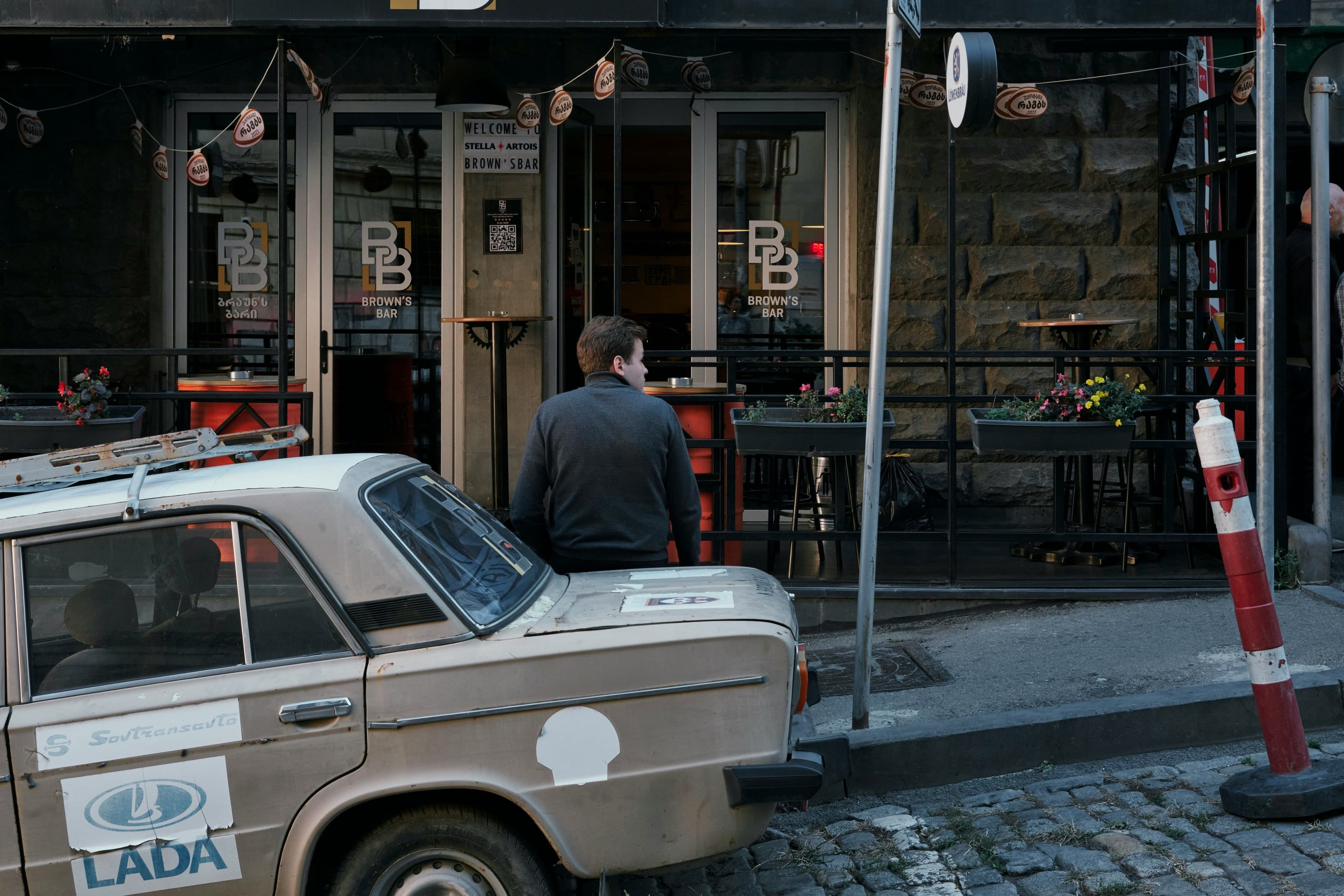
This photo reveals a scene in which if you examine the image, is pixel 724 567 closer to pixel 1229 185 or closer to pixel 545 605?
pixel 545 605

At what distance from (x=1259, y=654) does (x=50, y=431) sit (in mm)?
6759

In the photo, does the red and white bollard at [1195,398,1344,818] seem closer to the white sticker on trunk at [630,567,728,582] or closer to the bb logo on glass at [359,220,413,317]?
the white sticker on trunk at [630,567,728,582]

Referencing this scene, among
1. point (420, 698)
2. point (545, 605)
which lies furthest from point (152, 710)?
point (545, 605)

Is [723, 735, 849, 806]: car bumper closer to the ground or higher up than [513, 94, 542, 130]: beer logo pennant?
closer to the ground

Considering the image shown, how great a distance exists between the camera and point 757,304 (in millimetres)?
10086

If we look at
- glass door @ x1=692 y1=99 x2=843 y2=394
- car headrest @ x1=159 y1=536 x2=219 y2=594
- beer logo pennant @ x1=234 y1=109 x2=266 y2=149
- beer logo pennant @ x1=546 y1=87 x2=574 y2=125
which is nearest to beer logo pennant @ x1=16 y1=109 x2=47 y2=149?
beer logo pennant @ x1=234 y1=109 x2=266 y2=149

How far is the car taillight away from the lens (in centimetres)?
374

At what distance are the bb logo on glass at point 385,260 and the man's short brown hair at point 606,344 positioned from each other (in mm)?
5547

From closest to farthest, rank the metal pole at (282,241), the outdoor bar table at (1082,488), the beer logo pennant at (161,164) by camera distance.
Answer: the metal pole at (282,241) → the outdoor bar table at (1082,488) → the beer logo pennant at (161,164)

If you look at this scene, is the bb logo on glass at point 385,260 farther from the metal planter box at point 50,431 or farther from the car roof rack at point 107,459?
the car roof rack at point 107,459

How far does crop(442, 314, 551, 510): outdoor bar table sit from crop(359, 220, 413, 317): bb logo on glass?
2.79 feet

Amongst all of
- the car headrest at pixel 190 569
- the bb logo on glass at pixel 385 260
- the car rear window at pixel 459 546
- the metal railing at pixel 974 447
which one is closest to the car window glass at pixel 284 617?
the car headrest at pixel 190 569

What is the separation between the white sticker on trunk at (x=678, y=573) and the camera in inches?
170

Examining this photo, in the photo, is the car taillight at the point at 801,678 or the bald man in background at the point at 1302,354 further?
the bald man in background at the point at 1302,354
